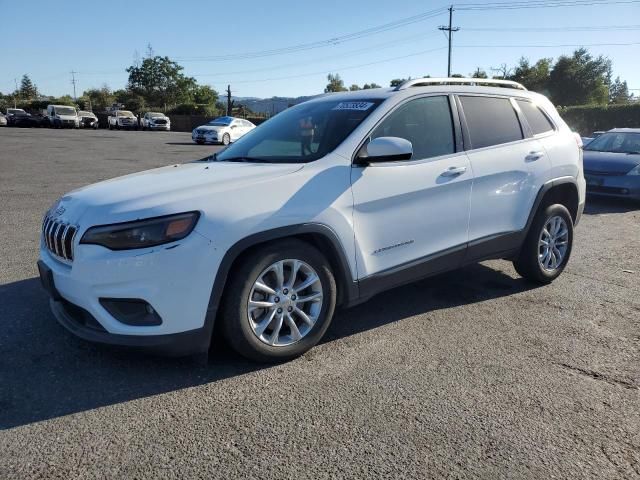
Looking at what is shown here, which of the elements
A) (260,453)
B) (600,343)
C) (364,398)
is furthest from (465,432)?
(600,343)

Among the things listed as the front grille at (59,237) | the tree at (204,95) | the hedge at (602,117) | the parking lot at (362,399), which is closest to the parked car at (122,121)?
the tree at (204,95)

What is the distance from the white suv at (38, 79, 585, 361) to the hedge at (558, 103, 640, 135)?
1214 inches

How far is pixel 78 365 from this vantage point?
131 inches

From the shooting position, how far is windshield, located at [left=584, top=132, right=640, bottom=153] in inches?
425

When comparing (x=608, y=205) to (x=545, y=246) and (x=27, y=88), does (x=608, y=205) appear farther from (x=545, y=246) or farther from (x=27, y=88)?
(x=27, y=88)

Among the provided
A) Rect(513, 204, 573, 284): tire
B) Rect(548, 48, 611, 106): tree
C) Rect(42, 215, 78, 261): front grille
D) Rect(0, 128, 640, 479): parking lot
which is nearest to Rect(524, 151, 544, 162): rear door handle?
Rect(513, 204, 573, 284): tire

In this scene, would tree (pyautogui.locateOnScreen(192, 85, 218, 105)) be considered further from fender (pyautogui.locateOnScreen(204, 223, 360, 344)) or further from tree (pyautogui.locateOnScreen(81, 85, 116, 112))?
fender (pyautogui.locateOnScreen(204, 223, 360, 344))

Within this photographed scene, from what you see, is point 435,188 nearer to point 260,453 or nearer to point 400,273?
Answer: point 400,273

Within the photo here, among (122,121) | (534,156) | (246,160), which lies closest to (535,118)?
(534,156)

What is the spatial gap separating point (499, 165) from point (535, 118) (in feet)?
3.12

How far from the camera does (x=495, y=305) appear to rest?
459cm

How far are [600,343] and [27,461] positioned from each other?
11.9 feet

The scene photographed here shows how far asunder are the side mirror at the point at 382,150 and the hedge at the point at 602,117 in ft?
106

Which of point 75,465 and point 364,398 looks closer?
point 75,465
